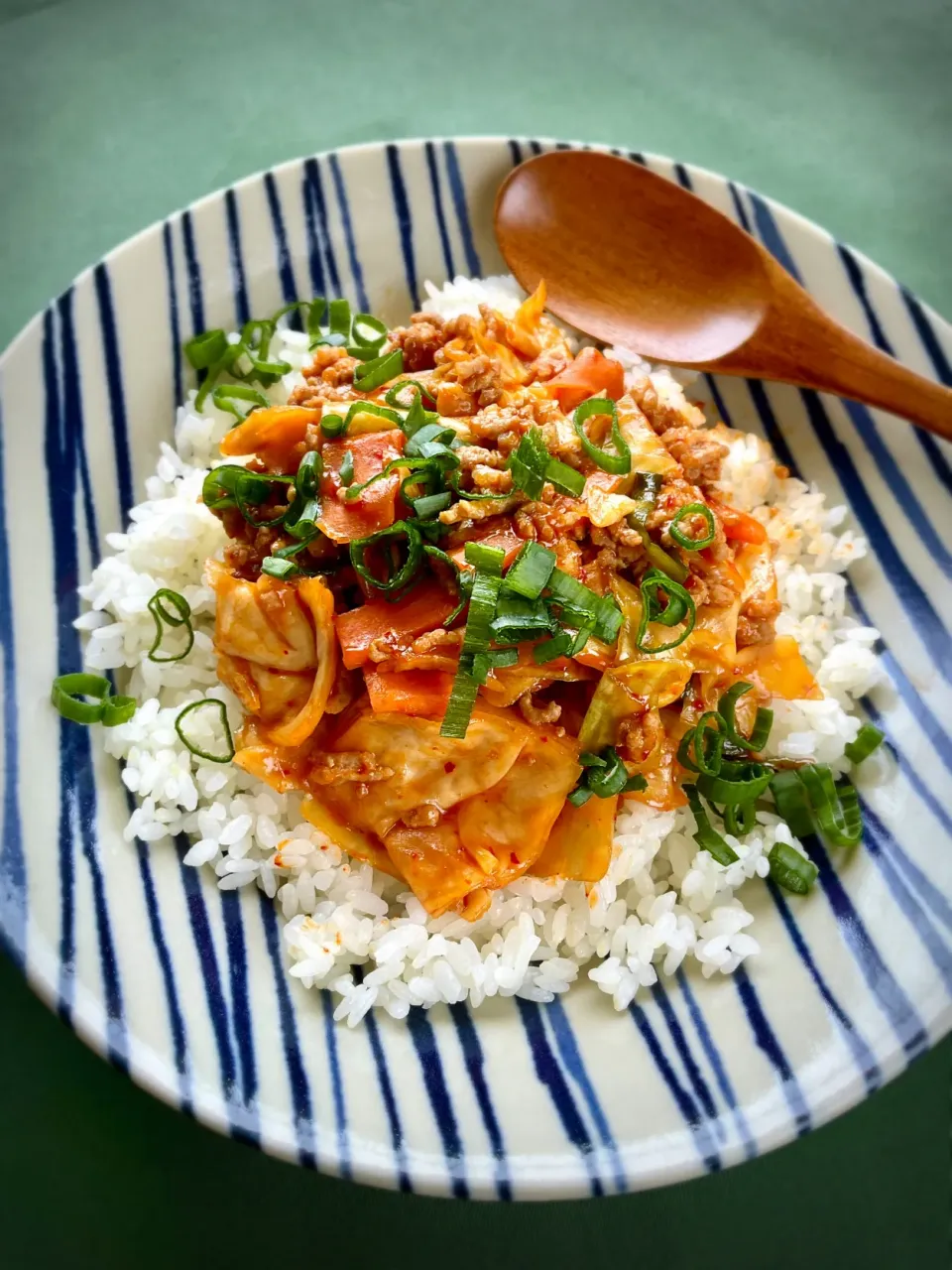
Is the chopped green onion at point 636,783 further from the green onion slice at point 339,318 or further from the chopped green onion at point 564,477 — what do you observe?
the green onion slice at point 339,318

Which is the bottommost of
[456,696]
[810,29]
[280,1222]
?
[280,1222]

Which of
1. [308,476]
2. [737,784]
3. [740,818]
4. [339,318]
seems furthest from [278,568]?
[740,818]

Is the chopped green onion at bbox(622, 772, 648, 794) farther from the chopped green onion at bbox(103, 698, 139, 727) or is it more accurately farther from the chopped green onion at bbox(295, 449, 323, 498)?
the chopped green onion at bbox(103, 698, 139, 727)

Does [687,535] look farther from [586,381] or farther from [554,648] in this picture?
[586,381]

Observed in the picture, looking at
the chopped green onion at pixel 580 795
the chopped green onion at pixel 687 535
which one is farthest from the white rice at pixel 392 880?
the chopped green onion at pixel 687 535

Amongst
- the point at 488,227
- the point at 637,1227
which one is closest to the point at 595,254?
the point at 488,227

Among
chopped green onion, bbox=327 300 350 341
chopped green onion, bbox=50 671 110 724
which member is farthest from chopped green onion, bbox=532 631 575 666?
chopped green onion, bbox=327 300 350 341

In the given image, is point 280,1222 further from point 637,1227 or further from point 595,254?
point 595,254
